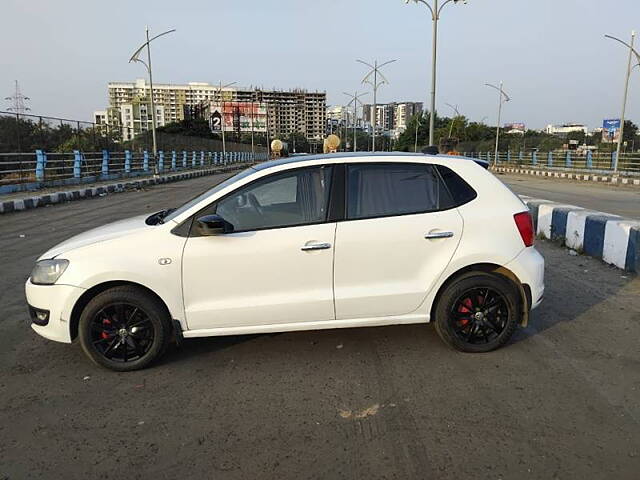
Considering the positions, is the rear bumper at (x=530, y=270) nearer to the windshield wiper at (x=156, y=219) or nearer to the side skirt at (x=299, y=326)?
the side skirt at (x=299, y=326)

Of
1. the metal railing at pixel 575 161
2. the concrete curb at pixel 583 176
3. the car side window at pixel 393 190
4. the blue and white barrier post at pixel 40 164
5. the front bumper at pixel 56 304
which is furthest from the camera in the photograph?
the metal railing at pixel 575 161

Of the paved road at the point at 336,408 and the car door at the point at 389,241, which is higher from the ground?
→ the car door at the point at 389,241

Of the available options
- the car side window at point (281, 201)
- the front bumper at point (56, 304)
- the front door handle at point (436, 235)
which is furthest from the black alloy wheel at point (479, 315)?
the front bumper at point (56, 304)

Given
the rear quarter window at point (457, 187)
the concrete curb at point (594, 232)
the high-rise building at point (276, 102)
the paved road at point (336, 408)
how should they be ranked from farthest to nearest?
the high-rise building at point (276, 102) < the concrete curb at point (594, 232) < the rear quarter window at point (457, 187) < the paved road at point (336, 408)

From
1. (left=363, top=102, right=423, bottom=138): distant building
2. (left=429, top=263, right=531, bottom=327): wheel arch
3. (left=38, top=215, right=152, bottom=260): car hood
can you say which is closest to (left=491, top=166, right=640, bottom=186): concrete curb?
(left=429, top=263, right=531, bottom=327): wheel arch

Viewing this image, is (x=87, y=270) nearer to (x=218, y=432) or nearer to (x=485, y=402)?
(x=218, y=432)

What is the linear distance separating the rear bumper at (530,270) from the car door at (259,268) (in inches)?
59.3

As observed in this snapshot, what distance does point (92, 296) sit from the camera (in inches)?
151

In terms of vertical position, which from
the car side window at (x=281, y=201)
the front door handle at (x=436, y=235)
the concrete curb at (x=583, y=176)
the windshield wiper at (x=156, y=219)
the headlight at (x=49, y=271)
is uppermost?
the car side window at (x=281, y=201)

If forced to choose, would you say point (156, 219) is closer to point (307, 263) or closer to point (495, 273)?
point (307, 263)

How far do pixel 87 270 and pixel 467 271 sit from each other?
288 centimetres

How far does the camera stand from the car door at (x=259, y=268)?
3.79 meters

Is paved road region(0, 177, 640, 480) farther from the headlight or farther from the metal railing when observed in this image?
the metal railing

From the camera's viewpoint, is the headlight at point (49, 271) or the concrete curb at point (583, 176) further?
the concrete curb at point (583, 176)
